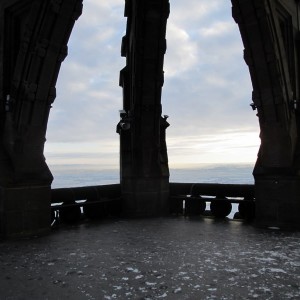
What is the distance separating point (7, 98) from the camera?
9.42 meters

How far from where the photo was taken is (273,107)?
10.7 m

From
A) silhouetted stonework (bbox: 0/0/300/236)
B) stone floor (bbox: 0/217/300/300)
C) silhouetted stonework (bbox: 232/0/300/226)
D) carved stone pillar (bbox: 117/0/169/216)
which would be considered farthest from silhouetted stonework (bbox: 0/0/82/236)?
silhouetted stonework (bbox: 232/0/300/226)

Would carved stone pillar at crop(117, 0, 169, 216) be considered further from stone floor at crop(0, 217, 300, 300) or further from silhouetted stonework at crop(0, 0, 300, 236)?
stone floor at crop(0, 217, 300, 300)

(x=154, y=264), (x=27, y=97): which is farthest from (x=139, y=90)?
(x=154, y=264)

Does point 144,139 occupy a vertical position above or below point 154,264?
above

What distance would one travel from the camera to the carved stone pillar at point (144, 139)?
13.0 meters

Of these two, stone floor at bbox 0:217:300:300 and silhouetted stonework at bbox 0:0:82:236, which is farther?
silhouetted stonework at bbox 0:0:82:236

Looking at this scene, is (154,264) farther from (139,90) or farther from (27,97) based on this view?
(139,90)

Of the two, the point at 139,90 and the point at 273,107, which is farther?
the point at 139,90

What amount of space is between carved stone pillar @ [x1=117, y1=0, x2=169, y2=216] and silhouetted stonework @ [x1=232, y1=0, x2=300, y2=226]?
12.0 feet

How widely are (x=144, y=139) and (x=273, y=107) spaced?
5255mm

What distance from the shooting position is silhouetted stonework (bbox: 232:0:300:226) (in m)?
10.3

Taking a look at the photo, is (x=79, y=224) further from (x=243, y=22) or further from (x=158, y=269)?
(x=243, y=22)

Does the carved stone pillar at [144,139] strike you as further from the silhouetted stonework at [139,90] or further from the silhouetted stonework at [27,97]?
the silhouetted stonework at [27,97]
